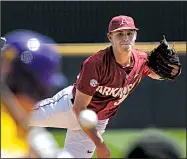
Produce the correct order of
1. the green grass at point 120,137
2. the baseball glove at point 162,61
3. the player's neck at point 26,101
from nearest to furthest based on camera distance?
the player's neck at point 26,101 < the baseball glove at point 162,61 < the green grass at point 120,137

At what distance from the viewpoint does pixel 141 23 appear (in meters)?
4.57

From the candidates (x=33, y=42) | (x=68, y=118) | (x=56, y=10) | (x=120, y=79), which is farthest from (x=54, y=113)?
(x=33, y=42)

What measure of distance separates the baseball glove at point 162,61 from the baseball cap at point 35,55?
1.80m

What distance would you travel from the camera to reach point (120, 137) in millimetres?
6418

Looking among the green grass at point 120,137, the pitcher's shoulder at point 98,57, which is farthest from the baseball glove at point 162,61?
the green grass at point 120,137

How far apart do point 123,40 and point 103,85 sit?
0.24 metres

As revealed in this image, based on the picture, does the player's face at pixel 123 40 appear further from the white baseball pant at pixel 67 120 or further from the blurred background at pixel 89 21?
the blurred background at pixel 89 21

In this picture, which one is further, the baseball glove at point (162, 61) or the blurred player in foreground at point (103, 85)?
the baseball glove at point (162, 61)

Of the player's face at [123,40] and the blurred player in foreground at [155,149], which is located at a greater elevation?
the blurred player in foreground at [155,149]

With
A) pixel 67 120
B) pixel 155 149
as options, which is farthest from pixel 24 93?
pixel 67 120

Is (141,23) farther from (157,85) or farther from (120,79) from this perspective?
(157,85)

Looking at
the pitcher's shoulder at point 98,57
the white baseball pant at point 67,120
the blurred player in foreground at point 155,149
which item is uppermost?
the blurred player in foreground at point 155,149

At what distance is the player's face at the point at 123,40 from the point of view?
2.92 m

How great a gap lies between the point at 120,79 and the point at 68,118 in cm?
39
